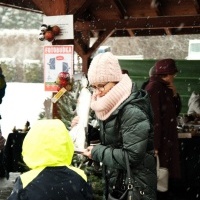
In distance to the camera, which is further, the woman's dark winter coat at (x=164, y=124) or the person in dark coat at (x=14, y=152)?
the person in dark coat at (x=14, y=152)

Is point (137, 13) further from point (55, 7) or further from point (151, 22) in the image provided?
point (55, 7)

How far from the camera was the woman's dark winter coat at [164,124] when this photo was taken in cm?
523

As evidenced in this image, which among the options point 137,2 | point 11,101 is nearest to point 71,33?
point 137,2

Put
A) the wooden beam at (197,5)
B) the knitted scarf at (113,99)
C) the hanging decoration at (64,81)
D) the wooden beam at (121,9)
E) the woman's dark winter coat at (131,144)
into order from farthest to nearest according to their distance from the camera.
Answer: the wooden beam at (121,9)
the wooden beam at (197,5)
the hanging decoration at (64,81)
the knitted scarf at (113,99)
the woman's dark winter coat at (131,144)

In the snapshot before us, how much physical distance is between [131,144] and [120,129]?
160mm

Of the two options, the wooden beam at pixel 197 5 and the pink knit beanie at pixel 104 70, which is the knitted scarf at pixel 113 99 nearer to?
the pink knit beanie at pixel 104 70

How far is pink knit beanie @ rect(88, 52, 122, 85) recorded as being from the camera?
11.4ft

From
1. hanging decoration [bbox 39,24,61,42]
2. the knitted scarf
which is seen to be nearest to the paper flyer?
hanging decoration [bbox 39,24,61,42]

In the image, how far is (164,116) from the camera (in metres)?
5.32

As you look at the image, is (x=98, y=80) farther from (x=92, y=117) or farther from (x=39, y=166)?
(x=92, y=117)

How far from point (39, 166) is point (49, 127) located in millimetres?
231

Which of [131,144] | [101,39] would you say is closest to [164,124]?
[131,144]

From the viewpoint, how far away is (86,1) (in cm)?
664

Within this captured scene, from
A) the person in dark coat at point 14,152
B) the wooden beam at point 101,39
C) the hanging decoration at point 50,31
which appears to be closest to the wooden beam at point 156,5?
the wooden beam at point 101,39
